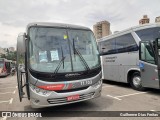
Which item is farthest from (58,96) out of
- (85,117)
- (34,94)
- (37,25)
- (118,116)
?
(37,25)

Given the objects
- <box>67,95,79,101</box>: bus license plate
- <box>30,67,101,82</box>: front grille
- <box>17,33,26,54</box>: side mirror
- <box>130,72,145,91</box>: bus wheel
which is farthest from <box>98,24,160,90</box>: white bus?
<box>17,33,26,54</box>: side mirror

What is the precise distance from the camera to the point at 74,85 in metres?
5.43

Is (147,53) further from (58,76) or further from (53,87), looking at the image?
(53,87)

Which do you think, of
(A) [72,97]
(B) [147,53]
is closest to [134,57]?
(B) [147,53]

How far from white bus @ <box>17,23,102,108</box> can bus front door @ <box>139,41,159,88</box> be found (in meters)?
2.85

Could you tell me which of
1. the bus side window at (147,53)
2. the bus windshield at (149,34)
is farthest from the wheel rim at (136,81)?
the bus windshield at (149,34)

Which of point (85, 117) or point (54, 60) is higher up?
point (54, 60)

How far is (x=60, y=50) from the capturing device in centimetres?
566

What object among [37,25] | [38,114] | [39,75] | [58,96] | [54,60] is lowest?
[38,114]

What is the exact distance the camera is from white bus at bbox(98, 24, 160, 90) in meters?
7.70

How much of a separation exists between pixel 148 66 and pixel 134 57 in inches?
50.5

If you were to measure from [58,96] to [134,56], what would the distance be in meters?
5.24

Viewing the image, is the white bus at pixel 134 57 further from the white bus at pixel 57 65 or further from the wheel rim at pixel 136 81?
the white bus at pixel 57 65

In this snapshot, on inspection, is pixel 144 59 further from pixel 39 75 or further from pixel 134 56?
pixel 39 75
